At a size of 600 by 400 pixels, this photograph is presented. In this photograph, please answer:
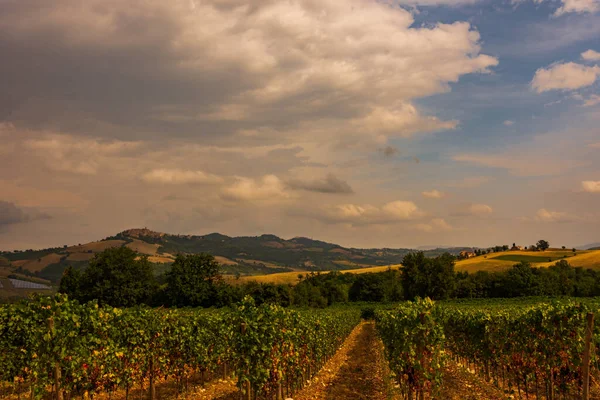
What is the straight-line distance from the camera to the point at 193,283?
74.1m

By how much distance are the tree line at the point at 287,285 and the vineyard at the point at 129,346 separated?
139 feet

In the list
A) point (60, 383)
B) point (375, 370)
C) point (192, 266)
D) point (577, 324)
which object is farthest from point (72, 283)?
point (577, 324)

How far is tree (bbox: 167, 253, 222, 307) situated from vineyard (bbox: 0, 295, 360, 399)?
51919 mm

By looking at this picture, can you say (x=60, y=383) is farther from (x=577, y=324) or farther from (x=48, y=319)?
(x=577, y=324)

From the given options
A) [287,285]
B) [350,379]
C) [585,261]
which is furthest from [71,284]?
[585,261]

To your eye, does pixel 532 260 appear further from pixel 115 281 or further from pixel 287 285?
pixel 115 281

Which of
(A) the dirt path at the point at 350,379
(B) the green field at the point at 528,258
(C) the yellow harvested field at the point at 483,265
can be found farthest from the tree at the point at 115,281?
(B) the green field at the point at 528,258

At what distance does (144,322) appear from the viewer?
18.5 m

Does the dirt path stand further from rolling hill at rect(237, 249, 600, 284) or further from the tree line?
rolling hill at rect(237, 249, 600, 284)

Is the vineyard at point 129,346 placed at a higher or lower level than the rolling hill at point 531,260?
higher

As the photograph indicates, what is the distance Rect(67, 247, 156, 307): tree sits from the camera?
73875mm

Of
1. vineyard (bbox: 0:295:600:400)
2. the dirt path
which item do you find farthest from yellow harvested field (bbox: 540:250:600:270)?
vineyard (bbox: 0:295:600:400)

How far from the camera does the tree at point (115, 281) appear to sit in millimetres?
73875

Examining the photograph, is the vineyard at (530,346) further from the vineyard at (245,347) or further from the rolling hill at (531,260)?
the rolling hill at (531,260)
